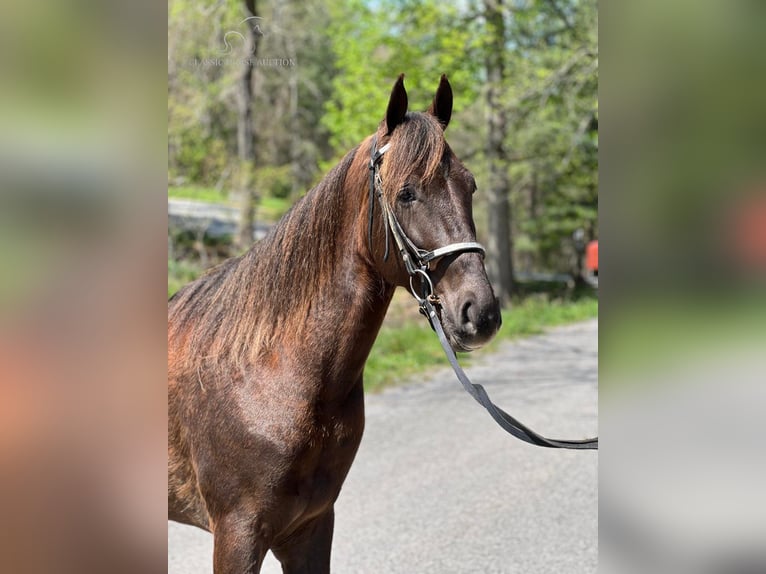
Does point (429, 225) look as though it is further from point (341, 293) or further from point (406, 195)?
point (341, 293)

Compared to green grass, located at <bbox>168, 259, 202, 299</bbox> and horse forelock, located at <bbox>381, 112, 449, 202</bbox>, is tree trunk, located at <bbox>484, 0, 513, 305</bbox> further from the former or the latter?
horse forelock, located at <bbox>381, 112, 449, 202</bbox>

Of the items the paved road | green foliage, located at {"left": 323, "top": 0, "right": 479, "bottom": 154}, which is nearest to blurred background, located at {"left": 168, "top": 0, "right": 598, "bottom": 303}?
green foliage, located at {"left": 323, "top": 0, "right": 479, "bottom": 154}

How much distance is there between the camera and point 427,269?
5.84 feet

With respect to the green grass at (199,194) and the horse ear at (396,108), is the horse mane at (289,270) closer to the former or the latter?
the horse ear at (396,108)

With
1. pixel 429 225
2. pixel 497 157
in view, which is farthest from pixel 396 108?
pixel 497 157

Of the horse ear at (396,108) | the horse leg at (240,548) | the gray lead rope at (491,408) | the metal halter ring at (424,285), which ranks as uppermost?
the horse ear at (396,108)

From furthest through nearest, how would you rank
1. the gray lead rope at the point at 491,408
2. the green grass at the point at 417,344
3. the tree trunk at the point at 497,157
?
the tree trunk at the point at 497,157 → the green grass at the point at 417,344 → the gray lead rope at the point at 491,408

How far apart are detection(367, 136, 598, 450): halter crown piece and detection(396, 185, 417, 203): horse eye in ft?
0.14

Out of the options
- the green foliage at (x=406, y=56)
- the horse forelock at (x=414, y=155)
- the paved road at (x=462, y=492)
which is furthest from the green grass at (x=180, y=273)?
the horse forelock at (x=414, y=155)

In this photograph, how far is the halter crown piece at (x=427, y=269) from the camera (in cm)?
169

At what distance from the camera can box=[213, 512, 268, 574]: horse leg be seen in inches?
72.7

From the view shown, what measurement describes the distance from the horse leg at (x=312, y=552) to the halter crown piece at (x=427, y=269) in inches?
30.7

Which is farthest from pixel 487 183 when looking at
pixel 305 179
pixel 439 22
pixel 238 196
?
pixel 305 179
